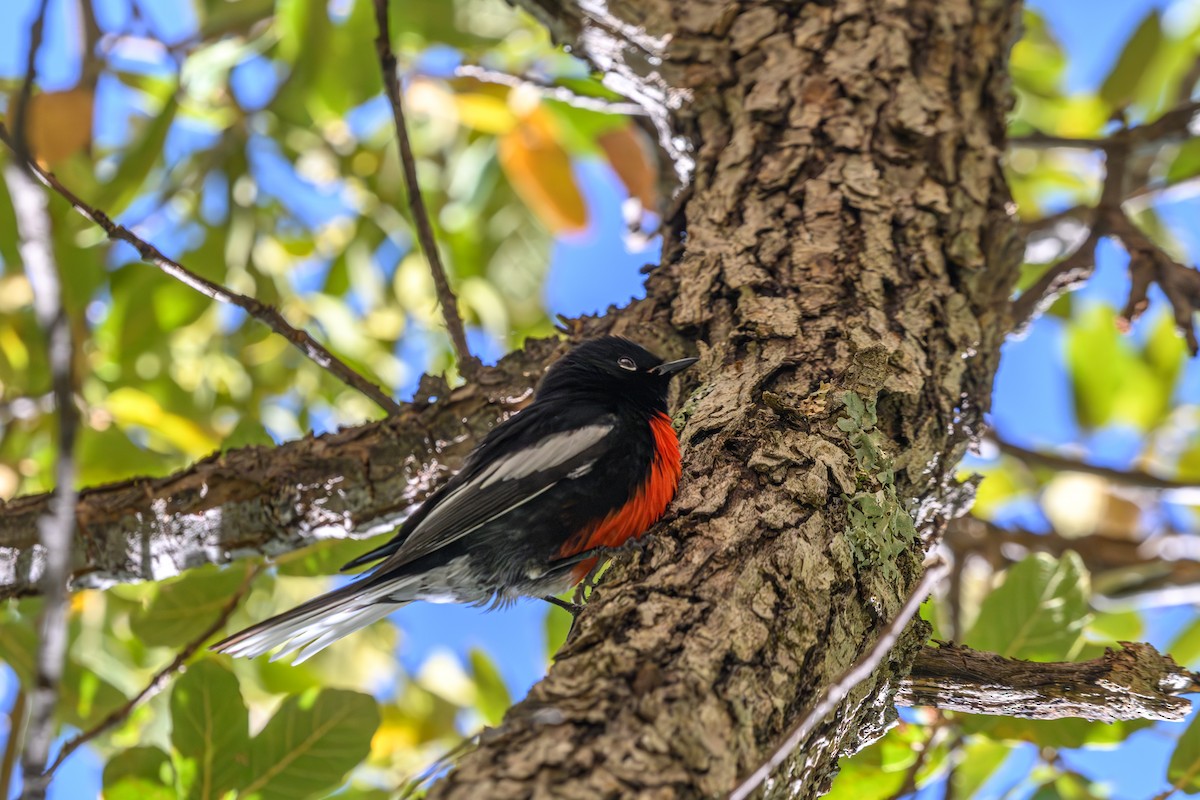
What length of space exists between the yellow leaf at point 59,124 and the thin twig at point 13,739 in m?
2.25

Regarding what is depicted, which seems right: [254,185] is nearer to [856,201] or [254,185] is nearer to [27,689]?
[27,689]

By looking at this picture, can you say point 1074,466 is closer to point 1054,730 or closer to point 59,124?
point 1054,730

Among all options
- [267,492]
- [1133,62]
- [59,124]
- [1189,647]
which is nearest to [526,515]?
[267,492]

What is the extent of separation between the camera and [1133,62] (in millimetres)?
5223

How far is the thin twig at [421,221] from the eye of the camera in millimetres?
3442

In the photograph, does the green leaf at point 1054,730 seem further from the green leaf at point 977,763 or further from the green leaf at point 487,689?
the green leaf at point 487,689

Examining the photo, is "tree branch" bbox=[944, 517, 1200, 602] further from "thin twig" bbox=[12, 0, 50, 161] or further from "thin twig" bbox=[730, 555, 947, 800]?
"thin twig" bbox=[12, 0, 50, 161]

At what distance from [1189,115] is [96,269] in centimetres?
→ 457


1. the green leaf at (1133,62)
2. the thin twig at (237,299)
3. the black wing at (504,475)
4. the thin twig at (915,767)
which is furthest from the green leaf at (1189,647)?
the thin twig at (237,299)

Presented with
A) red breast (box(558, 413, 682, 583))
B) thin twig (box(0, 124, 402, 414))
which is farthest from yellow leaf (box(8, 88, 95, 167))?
red breast (box(558, 413, 682, 583))

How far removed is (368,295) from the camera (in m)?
6.44

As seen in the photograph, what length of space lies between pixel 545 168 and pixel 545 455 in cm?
291

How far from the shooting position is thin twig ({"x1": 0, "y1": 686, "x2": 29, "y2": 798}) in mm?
3439

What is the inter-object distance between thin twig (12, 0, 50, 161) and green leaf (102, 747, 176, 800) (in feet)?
7.01
